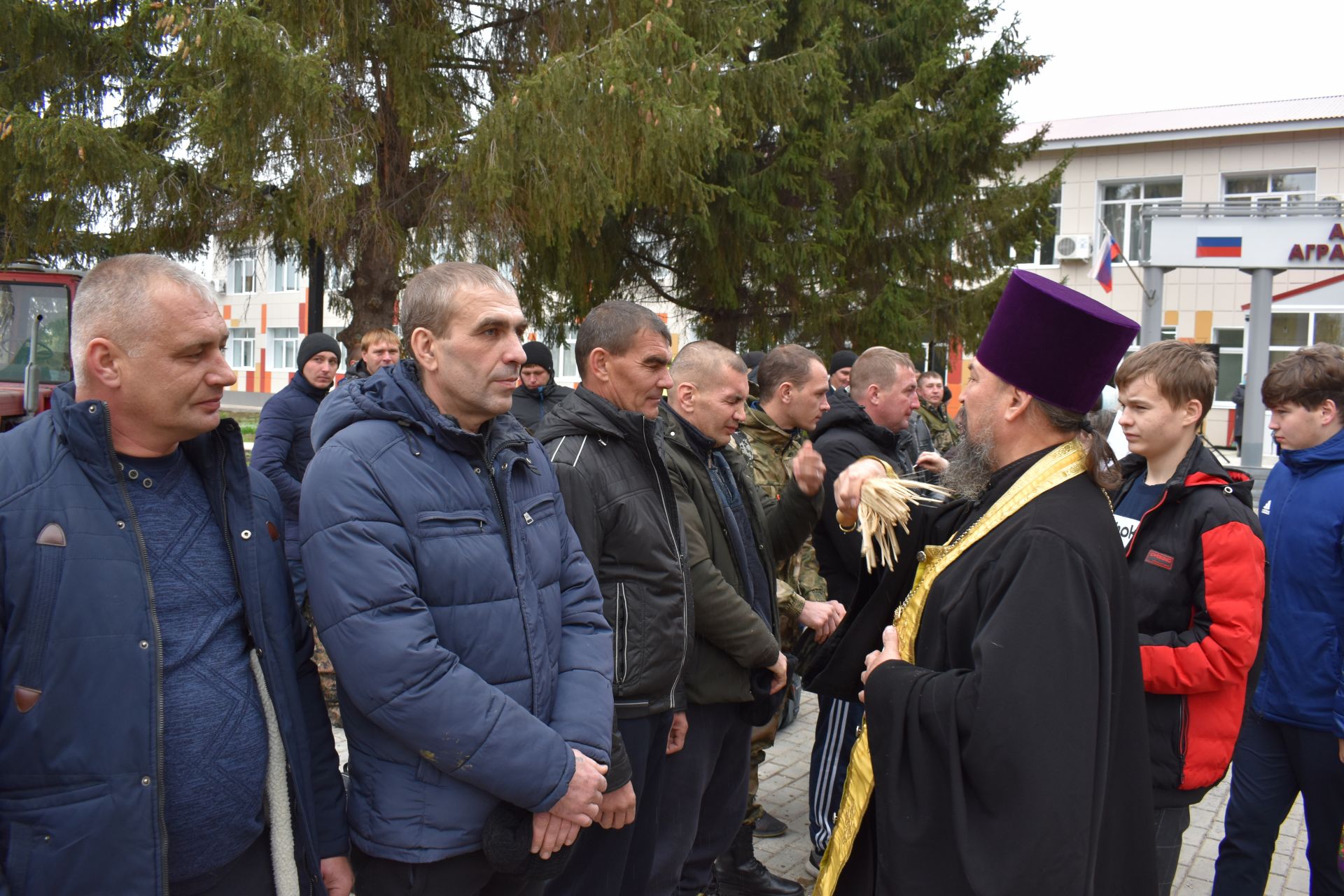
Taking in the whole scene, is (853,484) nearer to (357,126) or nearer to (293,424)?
(293,424)

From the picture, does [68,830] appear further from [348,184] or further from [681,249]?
[681,249]

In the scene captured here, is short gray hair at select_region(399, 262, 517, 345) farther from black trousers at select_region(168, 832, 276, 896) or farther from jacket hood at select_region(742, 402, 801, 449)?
jacket hood at select_region(742, 402, 801, 449)

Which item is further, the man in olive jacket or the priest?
the man in olive jacket

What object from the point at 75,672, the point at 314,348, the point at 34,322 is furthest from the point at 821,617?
the point at 34,322

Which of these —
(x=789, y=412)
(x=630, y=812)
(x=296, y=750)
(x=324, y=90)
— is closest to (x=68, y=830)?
(x=296, y=750)

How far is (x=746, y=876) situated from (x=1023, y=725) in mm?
2502

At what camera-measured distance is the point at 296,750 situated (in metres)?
2.15

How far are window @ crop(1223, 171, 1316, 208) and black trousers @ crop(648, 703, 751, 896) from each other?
85.0 ft

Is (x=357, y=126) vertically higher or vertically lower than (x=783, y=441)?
higher

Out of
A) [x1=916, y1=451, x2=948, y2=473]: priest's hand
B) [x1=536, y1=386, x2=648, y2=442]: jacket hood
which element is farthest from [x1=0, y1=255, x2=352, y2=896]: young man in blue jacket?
[x1=916, y1=451, x2=948, y2=473]: priest's hand

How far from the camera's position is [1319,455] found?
3.38 m

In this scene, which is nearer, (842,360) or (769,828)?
(769,828)

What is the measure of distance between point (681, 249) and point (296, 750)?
35.8ft

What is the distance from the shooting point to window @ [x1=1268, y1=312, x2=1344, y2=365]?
25.2 metres
